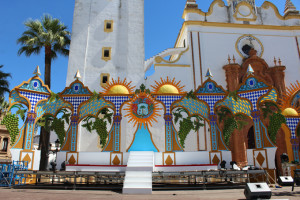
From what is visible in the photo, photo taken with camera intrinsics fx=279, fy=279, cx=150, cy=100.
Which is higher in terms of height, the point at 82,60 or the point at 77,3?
the point at 77,3

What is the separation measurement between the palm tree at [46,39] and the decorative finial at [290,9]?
69.6 ft

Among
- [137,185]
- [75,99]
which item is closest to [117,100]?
[75,99]

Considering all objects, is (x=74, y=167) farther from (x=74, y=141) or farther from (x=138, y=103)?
A: (x=138, y=103)

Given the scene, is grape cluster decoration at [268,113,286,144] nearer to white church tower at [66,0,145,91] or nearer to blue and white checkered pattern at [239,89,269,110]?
blue and white checkered pattern at [239,89,269,110]

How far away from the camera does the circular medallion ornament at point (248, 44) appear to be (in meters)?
25.0

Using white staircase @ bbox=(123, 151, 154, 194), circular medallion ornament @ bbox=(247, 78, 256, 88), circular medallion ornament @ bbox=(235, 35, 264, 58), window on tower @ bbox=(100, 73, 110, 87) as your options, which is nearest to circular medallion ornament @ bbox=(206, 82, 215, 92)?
circular medallion ornament @ bbox=(247, 78, 256, 88)

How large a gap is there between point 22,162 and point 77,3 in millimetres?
15791

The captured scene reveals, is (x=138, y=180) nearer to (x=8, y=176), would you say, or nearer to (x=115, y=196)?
(x=115, y=196)

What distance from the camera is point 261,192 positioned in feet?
27.0

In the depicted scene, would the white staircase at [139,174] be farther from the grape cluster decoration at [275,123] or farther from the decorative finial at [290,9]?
the decorative finial at [290,9]

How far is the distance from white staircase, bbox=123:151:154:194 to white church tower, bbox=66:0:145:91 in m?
9.31

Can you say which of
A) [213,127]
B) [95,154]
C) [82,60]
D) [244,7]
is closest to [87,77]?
[82,60]

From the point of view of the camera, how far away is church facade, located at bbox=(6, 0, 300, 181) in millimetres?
15195

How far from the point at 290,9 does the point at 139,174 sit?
23.9 metres
